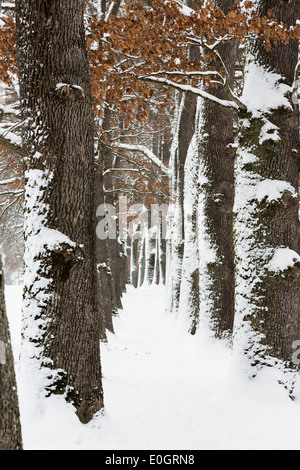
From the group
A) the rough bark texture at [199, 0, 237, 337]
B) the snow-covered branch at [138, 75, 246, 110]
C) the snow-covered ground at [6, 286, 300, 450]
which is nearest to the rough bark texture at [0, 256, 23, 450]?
the snow-covered ground at [6, 286, 300, 450]

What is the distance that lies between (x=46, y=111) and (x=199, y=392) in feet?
14.2

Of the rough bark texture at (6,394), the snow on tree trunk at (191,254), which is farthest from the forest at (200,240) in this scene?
the snow on tree trunk at (191,254)

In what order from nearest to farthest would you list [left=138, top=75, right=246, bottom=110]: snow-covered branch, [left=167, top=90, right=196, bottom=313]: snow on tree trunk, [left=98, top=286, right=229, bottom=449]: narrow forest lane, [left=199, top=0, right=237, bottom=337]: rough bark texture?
[left=98, top=286, right=229, bottom=449]: narrow forest lane < [left=138, top=75, right=246, bottom=110]: snow-covered branch < [left=199, top=0, right=237, bottom=337]: rough bark texture < [left=167, top=90, right=196, bottom=313]: snow on tree trunk

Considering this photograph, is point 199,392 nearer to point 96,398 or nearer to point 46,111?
point 96,398

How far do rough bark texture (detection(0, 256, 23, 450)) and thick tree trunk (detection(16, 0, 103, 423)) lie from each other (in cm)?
154

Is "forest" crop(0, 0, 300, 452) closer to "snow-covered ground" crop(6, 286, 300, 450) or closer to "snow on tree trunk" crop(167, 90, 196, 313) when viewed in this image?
"snow-covered ground" crop(6, 286, 300, 450)

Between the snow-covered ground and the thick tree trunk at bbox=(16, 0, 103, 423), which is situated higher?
the thick tree trunk at bbox=(16, 0, 103, 423)

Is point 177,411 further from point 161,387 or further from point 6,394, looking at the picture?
point 6,394

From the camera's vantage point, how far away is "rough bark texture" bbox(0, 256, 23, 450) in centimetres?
254

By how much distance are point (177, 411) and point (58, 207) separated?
9.80 feet

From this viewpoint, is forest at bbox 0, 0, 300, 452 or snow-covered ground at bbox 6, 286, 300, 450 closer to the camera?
snow-covered ground at bbox 6, 286, 300, 450

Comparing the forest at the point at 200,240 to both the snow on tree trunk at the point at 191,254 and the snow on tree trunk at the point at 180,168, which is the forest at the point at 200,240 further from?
the snow on tree trunk at the point at 180,168

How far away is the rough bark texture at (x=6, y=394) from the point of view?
8.35 ft
